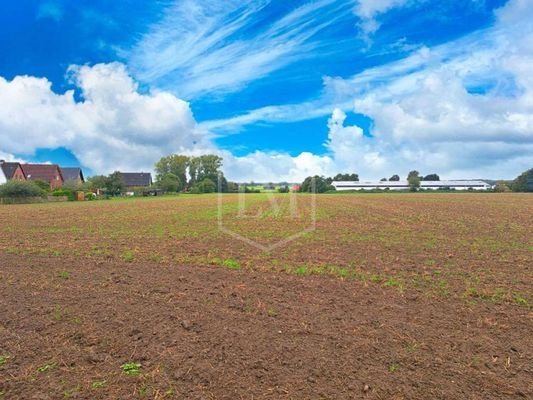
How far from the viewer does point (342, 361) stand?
3.80m

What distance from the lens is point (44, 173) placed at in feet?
247

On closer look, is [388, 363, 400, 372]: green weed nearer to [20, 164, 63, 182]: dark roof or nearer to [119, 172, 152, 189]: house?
[20, 164, 63, 182]: dark roof

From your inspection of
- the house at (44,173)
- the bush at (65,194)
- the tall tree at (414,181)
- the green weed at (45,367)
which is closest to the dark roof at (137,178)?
the house at (44,173)

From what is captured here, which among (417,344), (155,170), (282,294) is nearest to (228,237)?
(282,294)

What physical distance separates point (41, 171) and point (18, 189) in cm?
3147

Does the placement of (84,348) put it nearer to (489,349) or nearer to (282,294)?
(282,294)

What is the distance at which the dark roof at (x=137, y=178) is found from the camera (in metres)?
114

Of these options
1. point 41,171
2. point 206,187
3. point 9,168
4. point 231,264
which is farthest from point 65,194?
point 231,264

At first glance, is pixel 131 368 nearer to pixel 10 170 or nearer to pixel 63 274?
pixel 63 274

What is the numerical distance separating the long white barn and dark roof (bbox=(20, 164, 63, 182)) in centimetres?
10033

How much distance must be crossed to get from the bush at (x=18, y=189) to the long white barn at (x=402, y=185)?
110 meters

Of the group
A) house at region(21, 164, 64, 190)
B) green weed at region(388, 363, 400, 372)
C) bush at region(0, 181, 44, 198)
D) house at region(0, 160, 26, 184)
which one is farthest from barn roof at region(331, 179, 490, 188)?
green weed at region(388, 363, 400, 372)

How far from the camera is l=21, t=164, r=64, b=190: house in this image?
73500 mm

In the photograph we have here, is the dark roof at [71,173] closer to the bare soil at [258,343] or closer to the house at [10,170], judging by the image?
the house at [10,170]
